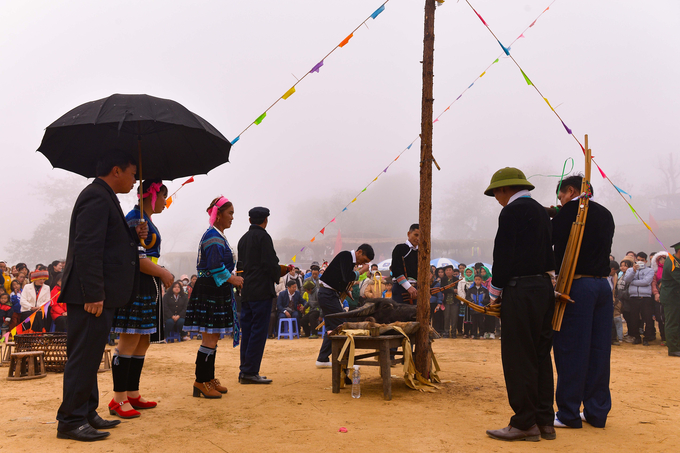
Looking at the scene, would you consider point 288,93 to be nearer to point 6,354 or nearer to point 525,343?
point 525,343

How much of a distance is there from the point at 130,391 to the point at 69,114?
256 cm

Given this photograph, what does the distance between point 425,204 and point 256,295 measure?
242cm

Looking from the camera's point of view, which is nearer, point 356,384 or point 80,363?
point 80,363

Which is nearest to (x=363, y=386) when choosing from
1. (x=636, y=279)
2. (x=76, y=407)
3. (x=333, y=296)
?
(x=333, y=296)

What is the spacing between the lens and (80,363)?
3.48 metres

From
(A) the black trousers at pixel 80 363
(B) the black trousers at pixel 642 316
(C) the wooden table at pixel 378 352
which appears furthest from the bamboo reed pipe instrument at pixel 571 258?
(B) the black trousers at pixel 642 316

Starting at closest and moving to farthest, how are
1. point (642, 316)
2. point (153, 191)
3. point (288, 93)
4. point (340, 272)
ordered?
1. point (153, 191)
2. point (288, 93)
3. point (340, 272)
4. point (642, 316)

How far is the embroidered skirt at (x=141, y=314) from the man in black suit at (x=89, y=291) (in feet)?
1.66

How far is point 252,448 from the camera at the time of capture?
346 cm

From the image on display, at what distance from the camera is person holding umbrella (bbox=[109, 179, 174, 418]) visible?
13.8 ft

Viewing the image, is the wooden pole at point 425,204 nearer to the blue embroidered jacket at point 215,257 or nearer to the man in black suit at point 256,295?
the man in black suit at point 256,295

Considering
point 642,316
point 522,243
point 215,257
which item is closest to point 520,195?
point 522,243

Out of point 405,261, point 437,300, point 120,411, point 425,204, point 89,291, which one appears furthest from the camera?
point 437,300

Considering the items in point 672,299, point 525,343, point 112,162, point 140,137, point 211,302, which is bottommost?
point 525,343
